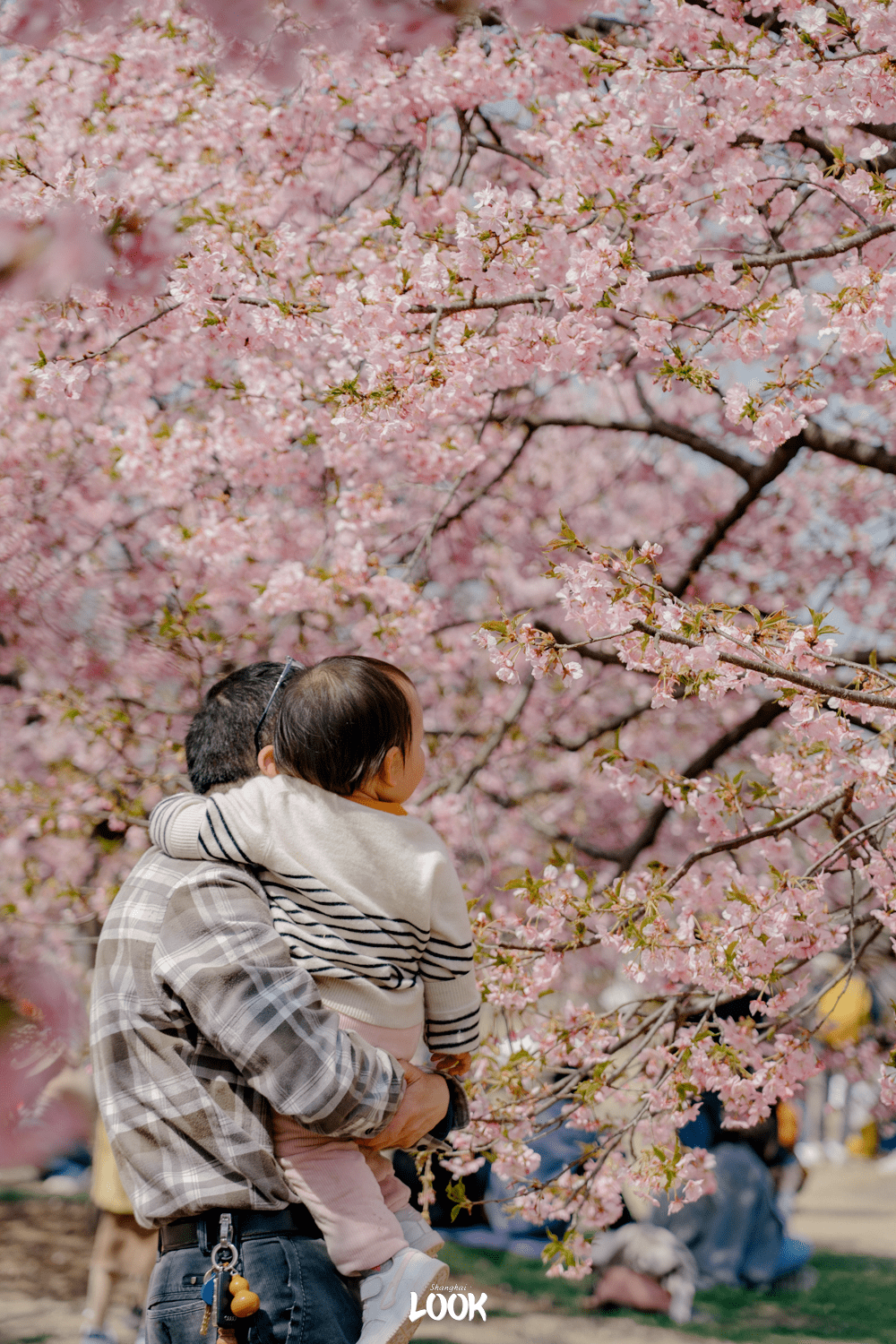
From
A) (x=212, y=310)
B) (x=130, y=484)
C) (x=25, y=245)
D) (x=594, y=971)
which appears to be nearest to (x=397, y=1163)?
(x=594, y=971)

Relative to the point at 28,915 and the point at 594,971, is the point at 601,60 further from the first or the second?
the point at 594,971

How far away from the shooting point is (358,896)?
4.36 ft

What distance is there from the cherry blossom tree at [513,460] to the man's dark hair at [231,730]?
0.50m

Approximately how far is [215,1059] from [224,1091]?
4cm

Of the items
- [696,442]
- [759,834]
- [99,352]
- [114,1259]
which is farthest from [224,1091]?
[114,1259]

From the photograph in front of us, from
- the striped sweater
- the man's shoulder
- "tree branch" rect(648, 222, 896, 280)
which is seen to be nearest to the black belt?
the striped sweater

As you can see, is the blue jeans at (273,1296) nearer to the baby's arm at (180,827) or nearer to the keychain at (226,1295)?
the keychain at (226,1295)

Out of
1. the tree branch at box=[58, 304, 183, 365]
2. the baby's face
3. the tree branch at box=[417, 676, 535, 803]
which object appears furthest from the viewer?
the tree branch at box=[417, 676, 535, 803]

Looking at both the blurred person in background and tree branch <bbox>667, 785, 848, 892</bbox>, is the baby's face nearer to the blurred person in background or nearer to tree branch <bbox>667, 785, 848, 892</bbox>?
tree branch <bbox>667, 785, 848, 892</bbox>

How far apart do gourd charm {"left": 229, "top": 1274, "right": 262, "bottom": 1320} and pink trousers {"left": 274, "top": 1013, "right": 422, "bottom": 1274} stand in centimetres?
10

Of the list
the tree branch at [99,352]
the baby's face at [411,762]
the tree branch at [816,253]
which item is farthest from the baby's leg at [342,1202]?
the tree branch at [816,253]

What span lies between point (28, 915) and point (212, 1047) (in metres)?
4.60

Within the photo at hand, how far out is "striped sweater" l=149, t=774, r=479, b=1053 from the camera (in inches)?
52.0

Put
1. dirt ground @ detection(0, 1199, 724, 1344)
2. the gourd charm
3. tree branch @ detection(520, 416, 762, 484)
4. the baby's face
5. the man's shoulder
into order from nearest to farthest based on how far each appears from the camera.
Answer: the gourd charm
the man's shoulder
the baby's face
tree branch @ detection(520, 416, 762, 484)
dirt ground @ detection(0, 1199, 724, 1344)
